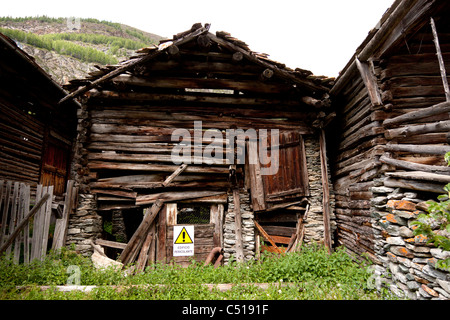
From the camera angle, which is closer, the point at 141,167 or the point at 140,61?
the point at 140,61

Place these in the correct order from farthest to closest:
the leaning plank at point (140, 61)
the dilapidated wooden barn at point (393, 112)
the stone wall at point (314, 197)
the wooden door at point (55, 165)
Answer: the wooden door at point (55, 165) < the stone wall at point (314, 197) < the leaning plank at point (140, 61) < the dilapidated wooden barn at point (393, 112)

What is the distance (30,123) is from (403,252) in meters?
12.3

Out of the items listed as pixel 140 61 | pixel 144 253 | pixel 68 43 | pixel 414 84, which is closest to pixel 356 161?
pixel 414 84

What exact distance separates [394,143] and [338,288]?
3.57 m

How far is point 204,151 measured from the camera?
24.1 feet

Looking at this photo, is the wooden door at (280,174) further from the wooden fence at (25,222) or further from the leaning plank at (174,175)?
the wooden fence at (25,222)

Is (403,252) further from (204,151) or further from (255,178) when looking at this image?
(204,151)

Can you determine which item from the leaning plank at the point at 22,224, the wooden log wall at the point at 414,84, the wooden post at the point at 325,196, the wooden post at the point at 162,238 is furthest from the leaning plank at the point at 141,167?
the wooden log wall at the point at 414,84

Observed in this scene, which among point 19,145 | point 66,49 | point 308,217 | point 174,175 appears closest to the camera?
point 174,175

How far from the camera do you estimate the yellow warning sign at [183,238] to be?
6.86 meters

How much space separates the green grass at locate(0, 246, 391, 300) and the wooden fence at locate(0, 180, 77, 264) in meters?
0.30

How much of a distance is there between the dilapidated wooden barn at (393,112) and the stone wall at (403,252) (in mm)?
45

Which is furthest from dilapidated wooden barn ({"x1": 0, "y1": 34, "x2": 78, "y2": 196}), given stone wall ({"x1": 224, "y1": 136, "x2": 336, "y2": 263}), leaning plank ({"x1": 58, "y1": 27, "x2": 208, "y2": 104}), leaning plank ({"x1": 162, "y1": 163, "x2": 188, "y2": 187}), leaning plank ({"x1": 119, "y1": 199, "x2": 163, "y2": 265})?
stone wall ({"x1": 224, "y1": 136, "x2": 336, "y2": 263})
